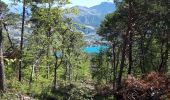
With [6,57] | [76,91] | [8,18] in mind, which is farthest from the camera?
[8,18]

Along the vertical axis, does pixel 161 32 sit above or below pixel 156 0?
below

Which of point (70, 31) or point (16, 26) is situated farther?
point (16, 26)

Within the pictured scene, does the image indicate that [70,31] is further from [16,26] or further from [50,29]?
[16,26]

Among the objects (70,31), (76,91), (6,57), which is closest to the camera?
(6,57)

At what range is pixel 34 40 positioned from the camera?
2503 cm

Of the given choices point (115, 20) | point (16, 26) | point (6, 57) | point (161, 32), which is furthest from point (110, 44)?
point (6, 57)

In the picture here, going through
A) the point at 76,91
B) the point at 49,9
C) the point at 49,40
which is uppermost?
the point at 49,9

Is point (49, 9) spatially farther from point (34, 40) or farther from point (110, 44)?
point (110, 44)

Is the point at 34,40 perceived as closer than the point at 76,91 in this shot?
No

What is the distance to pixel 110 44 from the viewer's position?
43.2 m

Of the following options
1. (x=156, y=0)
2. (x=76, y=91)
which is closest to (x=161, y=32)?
(x=156, y=0)

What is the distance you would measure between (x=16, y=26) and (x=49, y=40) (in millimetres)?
7919

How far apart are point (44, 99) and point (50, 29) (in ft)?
17.1

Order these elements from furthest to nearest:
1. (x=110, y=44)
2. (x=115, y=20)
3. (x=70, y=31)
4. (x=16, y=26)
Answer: (x=110, y=44) → (x=115, y=20) → (x=16, y=26) → (x=70, y=31)
